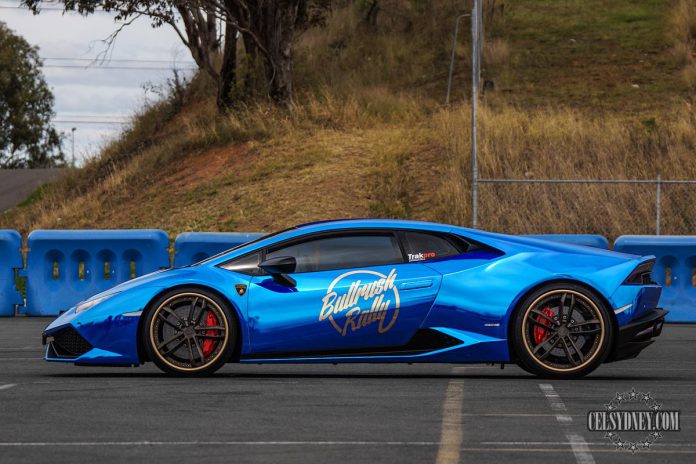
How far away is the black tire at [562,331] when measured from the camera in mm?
10203

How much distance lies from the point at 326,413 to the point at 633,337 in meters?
2.94

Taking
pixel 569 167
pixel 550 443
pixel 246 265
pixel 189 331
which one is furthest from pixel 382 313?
pixel 569 167

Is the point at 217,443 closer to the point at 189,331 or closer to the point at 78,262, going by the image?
the point at 189,331

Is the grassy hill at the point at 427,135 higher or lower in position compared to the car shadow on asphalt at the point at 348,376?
higher

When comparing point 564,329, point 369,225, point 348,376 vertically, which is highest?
point 369,225

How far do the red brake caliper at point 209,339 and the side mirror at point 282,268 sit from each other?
1.82 feet

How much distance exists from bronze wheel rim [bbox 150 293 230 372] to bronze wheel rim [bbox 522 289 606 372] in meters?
2.37

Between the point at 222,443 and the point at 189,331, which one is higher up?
the point at 189,331

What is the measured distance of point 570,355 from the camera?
10.2 meters

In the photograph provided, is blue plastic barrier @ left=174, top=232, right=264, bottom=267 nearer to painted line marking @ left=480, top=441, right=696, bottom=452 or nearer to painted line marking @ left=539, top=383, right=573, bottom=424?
painted line marking @ left=539, top=383, right=573, bottom=424

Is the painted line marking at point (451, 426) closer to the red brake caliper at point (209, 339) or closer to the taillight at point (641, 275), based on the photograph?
the taillight at point (641, 275)

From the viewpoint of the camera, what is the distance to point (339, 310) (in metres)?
10.2

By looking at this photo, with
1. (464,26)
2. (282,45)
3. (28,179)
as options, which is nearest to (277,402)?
(282,45)

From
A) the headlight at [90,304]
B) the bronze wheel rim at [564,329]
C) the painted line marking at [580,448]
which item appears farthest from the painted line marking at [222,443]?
the headlight at [90,304]
